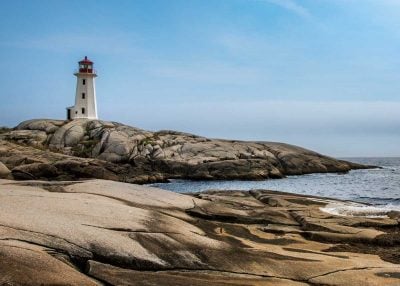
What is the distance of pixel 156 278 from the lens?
11.0 m

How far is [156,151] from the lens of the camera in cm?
8081

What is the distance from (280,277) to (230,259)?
5.10 feet

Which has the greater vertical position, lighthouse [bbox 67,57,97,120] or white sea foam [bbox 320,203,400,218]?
lighthouse [bbox 67,57,97,120]

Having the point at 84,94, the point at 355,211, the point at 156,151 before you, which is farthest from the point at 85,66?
the point at 355,211

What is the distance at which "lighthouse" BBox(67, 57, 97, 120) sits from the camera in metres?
99.4

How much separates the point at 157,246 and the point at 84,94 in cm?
9106

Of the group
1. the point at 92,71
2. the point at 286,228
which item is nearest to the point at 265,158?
the point at 92,71

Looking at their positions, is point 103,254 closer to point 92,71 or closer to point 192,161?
point 192,161

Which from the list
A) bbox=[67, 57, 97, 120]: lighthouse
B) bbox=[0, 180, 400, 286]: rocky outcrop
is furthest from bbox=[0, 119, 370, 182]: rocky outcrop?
bbox=[0, 180, 400, 286]: rocky outcrop

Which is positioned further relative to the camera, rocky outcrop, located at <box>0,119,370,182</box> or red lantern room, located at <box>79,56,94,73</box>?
red lantern room, located at <box>79,56,94,73</box>

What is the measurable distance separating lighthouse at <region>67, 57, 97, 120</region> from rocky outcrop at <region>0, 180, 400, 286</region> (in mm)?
82793

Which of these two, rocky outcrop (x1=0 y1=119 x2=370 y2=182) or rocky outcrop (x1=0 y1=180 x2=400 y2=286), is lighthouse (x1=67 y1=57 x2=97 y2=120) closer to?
rocky outcrop (x1=0 y1=119 x2=370 y2=182)

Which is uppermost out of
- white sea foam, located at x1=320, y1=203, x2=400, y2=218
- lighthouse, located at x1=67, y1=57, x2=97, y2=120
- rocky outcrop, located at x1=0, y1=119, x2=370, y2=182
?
lighthouse, located at x1=67, y1=57, x2=97, y2=120

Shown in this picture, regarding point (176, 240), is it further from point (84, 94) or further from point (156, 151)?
point (84, 94)
